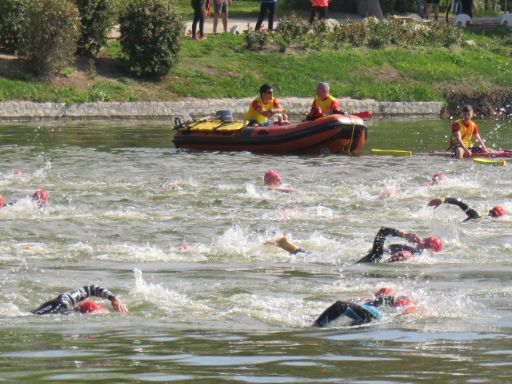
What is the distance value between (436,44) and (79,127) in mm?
15572

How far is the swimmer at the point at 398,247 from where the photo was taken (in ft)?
46.9

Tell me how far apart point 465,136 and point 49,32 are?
41.9 ft

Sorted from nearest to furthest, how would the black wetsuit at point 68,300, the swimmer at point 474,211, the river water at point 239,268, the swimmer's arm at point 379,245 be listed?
the river water at point 239,268, the black wetsuit at point 68,300, the swimmer's arm at point 379,245, the swimmer at point 474,211

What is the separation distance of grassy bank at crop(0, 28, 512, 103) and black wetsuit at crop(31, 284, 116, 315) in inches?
894

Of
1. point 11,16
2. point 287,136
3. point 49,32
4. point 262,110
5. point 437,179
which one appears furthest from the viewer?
point 11,16

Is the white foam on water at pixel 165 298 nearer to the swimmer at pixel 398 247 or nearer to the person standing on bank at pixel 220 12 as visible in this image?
the swimmer at pixel 398 247

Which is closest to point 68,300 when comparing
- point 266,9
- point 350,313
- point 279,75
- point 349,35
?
point 350,313

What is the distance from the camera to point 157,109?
116ft

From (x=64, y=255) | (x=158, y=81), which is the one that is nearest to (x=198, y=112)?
(x=158, y=81)

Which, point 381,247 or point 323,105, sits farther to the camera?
point 323,105

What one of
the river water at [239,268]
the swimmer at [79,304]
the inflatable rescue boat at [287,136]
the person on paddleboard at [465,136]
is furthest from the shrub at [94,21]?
the swimmer at [79,304]

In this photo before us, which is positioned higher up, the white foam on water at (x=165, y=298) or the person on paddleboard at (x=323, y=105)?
the person on paddleboard at (x=323, y=105)

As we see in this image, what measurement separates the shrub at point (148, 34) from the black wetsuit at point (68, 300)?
2507 centimetres

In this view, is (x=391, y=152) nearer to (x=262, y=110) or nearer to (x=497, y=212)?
(x=262, y=110)
